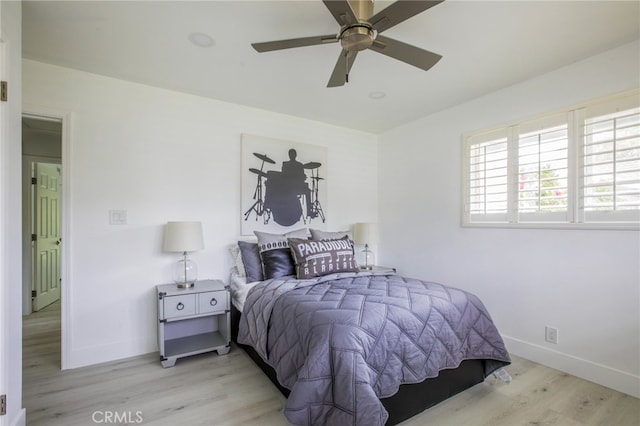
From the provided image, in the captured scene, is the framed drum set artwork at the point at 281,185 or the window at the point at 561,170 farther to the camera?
the framed drum set artwork at the point at 281,185

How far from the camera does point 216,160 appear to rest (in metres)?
3.21

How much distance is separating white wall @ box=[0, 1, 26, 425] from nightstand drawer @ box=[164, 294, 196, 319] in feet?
3.07

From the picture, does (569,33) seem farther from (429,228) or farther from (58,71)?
(58,71)

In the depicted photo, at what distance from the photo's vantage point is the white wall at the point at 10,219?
1509 millimetres

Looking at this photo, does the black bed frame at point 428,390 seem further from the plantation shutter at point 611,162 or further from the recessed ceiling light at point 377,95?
the recessed ceiling light at point 377,95

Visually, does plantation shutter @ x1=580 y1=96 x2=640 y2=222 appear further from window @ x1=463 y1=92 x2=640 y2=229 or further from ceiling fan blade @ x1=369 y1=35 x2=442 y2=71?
ceiling fan blade @ x1=369 y1=35 x2=442 y2=71

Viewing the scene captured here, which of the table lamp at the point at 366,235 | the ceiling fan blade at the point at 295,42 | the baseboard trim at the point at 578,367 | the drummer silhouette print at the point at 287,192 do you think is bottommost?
the baseboard trim at the point at 578,367

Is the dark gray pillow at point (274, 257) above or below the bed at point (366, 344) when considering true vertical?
above

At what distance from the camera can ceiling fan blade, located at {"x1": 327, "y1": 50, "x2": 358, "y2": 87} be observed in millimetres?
1827

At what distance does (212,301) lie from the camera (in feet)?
8.94

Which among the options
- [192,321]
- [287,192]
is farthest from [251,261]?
[287,192]

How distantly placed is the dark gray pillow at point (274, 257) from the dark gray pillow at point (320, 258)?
0.09 meters

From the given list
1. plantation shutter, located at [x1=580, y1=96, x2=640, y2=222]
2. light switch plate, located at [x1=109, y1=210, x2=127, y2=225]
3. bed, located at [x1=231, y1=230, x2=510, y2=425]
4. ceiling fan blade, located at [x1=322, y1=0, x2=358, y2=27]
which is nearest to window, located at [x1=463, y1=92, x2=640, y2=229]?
plantation shutter, located at [x1=580, y1=96, x2=640, y2=222]

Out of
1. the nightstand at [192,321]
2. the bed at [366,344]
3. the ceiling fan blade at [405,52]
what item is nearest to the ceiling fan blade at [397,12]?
the ceiling fan blade at [405,52]
